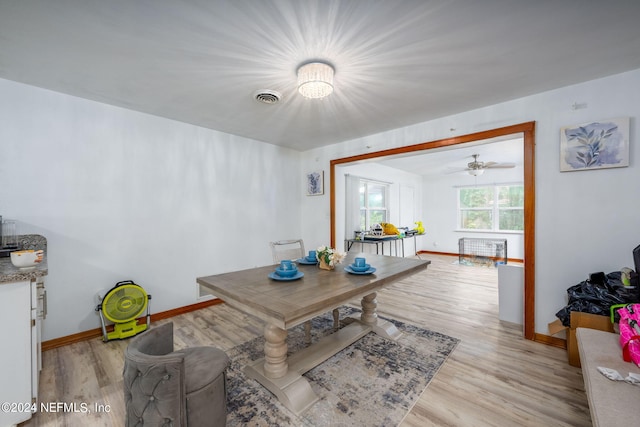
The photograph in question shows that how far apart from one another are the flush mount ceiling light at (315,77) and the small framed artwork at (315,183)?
98.0 inches

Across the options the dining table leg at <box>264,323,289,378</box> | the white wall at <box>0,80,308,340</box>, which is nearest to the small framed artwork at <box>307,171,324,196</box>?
the white wall at <box>0,80,308,340</box>

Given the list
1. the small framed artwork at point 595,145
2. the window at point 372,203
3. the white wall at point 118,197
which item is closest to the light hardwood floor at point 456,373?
the white wall at point 118,197

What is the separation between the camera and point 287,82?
225cm

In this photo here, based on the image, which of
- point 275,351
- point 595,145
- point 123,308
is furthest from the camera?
point 123,308

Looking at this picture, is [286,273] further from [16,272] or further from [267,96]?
[267,96]

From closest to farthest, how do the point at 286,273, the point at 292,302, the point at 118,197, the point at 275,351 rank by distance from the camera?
the point at 292,302 < the point at 275,351 < the point at 286,273 < the point at 118,197

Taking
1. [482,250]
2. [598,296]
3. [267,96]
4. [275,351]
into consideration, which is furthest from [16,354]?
[482,250]

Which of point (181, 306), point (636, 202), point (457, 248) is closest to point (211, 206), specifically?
point (181, 306)

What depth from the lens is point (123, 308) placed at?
2588 millimetres

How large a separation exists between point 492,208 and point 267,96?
6.77 metres

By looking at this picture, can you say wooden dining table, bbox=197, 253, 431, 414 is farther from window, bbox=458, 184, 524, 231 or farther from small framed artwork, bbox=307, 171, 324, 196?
window, bbox=458, 184, 524, 231

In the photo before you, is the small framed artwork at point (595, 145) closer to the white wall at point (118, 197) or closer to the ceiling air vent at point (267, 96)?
the ceiling air vent at point (267, 96)

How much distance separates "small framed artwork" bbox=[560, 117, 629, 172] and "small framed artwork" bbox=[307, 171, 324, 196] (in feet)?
9.95

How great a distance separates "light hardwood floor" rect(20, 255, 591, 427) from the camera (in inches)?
62.2
